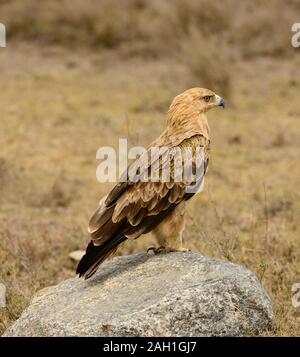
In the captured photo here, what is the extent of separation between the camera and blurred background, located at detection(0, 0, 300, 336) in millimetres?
8336

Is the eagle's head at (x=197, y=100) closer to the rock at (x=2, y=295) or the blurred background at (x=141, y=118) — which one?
the blurred background at (x=141, y=118)

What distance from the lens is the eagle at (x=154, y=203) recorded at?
19.5 ft

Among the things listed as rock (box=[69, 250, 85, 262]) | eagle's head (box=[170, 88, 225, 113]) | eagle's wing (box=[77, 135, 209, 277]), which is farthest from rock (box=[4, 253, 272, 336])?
rock (box=[69, 250, 85, 262])

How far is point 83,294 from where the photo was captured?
6.06m

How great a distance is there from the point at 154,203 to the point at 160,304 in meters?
0.76

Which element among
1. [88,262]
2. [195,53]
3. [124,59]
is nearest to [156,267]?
[88,262]

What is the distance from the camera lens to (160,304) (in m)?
5.61

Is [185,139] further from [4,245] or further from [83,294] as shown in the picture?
[4,245]

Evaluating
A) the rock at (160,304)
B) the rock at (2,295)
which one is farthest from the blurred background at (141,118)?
the rock at (160,304)

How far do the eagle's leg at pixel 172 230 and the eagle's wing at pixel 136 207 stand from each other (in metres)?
0.06

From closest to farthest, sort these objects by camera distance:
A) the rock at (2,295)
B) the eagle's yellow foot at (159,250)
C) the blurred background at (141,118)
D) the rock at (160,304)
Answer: the rock at (160,304), the eagle's yellow foot at (159,250), the rock at (2,295), the blurred background at (141,118)

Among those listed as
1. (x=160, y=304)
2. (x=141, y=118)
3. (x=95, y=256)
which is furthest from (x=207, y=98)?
(x=141, y=118)

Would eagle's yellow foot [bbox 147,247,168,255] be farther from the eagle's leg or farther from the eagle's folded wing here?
the eagle's folded wing

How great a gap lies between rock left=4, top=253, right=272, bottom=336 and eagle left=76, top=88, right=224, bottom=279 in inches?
8.0
